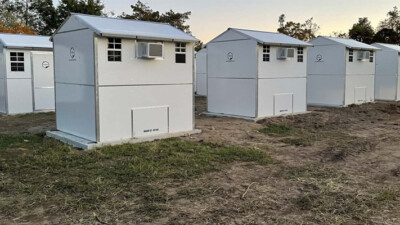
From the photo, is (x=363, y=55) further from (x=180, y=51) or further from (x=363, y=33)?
(x=363, y=33)

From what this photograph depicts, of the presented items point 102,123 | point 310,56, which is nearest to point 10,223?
point 102,123

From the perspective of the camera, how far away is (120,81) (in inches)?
274

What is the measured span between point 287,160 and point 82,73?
3876mm

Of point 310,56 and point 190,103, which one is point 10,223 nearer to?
point 190,103

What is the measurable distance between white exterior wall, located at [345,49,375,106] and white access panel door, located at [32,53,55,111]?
995 cm

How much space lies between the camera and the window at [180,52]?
25.5 ft

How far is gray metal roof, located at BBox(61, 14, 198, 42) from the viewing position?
21.8 ft

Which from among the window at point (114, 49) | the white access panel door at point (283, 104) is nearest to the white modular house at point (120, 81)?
the window at point (114, 49)

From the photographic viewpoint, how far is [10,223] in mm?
3645

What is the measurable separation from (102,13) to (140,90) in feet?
98.5

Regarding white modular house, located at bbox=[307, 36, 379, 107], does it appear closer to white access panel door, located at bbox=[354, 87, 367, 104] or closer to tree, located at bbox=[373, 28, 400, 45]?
white access panel door, located at bbox=[354, 87, 367, 104]

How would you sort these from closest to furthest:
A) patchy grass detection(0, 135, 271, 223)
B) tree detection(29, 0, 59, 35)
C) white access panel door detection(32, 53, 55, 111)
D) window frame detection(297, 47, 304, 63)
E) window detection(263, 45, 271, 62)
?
patchy grass detection(0, 135, 271, 223) → window detection(263, 45, 271, 62) → window frame detection(297, 47, 304, 63) → white access panel door detection(32, 53, 55, 111) → tree detection(29, 0, 59, 35)

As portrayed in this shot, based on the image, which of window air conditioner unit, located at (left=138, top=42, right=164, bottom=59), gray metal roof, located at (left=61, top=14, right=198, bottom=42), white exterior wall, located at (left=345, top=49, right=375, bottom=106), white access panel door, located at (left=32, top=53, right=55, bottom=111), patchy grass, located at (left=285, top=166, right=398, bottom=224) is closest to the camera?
patchy grass, located at (left=285, top=166, right=398, bottom=224)

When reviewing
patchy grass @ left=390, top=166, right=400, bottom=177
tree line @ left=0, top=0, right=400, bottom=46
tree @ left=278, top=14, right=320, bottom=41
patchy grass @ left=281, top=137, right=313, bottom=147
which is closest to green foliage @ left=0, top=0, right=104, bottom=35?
tree line @ left=0, top=0, right=400, bottom=46
